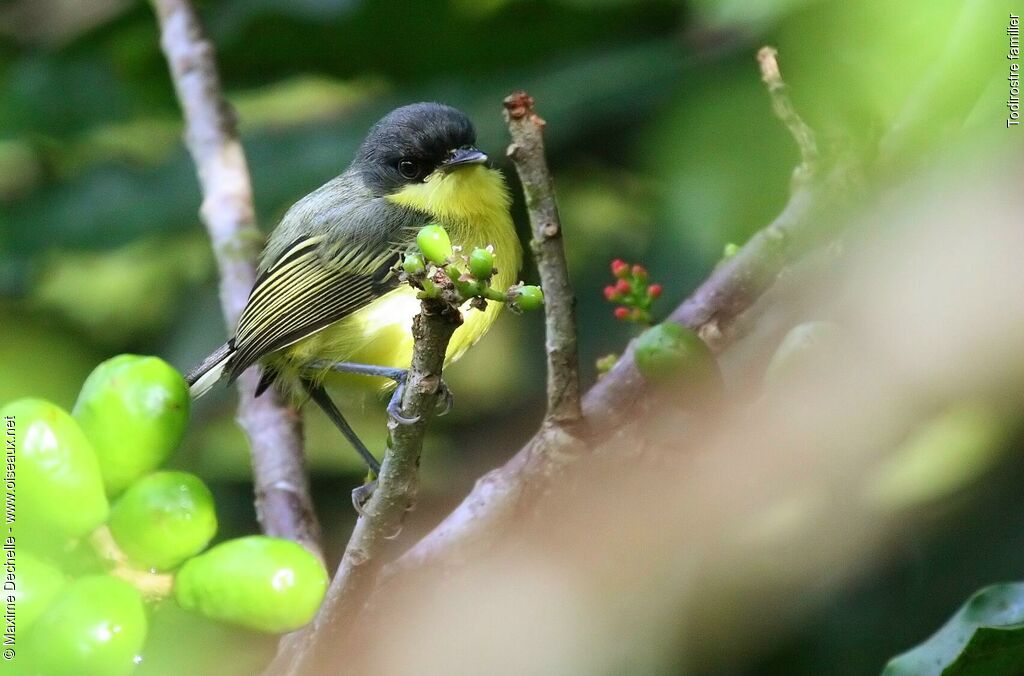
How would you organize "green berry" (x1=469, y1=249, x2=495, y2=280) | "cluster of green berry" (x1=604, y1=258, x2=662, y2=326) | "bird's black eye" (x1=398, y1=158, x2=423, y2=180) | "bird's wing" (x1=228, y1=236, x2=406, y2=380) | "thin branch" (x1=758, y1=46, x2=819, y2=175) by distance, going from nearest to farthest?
"green berry" (x1=469, y1=249, x2=495, y2=280), "thin branch" (x1=758, y1=46, x2=819, y2=175), "cluster of green berry" (x1=604, y1=258, x2=662, y2=326), "bird's wing" (x1=228, y1=236, x2=406, y2=380), "bird's black eye" (x1=398, y1=158, x2=423, y2=180)

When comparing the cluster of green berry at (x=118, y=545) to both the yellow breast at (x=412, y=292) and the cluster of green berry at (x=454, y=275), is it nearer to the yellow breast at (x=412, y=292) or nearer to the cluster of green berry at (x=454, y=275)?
the cluster of green berry at (x=454, y=275)

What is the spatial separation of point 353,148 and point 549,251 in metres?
1.30

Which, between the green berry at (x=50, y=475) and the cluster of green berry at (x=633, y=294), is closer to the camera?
the green berry at (x=50, y=475)

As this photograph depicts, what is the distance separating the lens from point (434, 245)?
986 mm

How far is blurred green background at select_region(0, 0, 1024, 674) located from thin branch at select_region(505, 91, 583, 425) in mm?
644

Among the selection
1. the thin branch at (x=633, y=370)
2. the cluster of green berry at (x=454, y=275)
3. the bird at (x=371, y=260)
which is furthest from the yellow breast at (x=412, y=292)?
the cluster of green berry at (x=454, y=275)

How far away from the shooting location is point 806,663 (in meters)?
1.88

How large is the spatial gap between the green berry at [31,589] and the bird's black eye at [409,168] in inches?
45.2

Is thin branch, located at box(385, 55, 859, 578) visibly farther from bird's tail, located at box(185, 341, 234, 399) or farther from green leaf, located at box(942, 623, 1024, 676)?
bird's tail, located at box(185, 341, 234, 399)

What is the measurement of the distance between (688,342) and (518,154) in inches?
11.9

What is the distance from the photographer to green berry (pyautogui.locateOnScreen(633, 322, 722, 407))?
4.38ft

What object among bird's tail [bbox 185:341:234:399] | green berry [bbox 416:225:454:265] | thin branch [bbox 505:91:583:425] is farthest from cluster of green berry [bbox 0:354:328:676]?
bird's tail [bbox 185:341:234:399]

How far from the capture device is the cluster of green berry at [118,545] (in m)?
1.18

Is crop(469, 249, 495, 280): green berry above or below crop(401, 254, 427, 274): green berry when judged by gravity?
below
